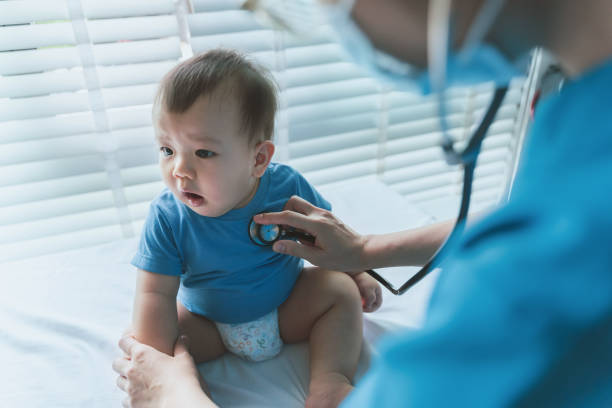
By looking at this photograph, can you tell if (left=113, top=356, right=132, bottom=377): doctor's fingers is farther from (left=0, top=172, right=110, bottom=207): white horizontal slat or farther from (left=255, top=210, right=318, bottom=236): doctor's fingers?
(left=0, top=172, right=110, bottom=207): white horizontal slat

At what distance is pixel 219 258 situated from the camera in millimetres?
1040

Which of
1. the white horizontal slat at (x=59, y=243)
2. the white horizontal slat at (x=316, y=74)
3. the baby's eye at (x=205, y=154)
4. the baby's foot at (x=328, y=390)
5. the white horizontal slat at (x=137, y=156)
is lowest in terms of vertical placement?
the white horizontal slat at (x=59, y=243)

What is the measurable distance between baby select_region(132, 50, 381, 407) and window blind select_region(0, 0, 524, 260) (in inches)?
20.7

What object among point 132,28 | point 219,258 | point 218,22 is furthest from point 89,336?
point 218,22

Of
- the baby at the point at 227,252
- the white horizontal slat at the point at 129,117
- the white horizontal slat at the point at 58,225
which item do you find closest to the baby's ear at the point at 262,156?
the baby at the point at 227,252

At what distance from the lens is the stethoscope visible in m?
0.56

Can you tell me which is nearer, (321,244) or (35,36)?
(321,244)

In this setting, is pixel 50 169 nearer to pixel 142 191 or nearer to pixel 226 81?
pixel 142 191

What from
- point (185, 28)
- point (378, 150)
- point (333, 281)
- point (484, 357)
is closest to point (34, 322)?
point (333, 281)

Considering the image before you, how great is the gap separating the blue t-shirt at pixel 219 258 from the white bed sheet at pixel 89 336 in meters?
0.14

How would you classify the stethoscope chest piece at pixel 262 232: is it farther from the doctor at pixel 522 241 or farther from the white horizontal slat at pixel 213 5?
the white horizontal slat at pixel 213 5

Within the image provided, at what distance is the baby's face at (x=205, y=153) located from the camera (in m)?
0.94

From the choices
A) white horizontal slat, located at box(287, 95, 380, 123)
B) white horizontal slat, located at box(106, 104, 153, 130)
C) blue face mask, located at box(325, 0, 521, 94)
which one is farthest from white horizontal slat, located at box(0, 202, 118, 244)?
blue face mask, located at box(325, 0, 521, 94)

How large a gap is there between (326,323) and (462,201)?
50cm
